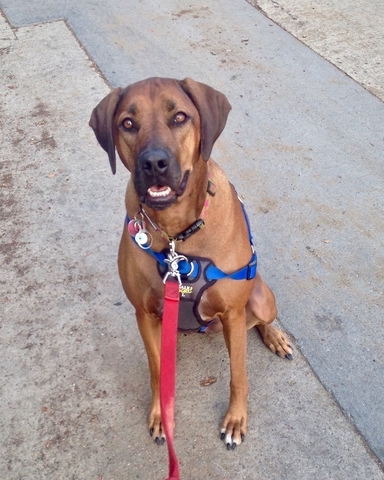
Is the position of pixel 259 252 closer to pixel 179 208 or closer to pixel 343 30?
pixel 179 208

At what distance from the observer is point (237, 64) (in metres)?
5.73

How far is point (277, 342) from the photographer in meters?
3.21

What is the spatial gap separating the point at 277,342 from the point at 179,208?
1118mm

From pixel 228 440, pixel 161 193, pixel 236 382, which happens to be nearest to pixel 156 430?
pixel 228 440

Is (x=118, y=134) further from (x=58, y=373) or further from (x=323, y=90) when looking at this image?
(x=323, y=90)

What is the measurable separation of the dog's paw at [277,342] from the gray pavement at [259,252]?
0.19ft

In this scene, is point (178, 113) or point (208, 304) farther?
point (208, 304)

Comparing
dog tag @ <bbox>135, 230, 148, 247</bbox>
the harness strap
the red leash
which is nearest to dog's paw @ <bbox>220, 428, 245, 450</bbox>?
the red leash

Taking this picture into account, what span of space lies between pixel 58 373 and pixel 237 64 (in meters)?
3.76

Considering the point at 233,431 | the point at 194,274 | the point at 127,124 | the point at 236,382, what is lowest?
the point at 233,431

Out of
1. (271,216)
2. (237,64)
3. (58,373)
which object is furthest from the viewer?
(237,64)

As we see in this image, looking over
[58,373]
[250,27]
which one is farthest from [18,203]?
[250,27]

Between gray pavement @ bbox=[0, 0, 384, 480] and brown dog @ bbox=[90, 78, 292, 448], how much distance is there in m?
0.24

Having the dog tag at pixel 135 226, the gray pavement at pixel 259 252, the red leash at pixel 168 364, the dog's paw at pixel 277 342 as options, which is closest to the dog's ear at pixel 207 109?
the dog tag at pixel 135 226
